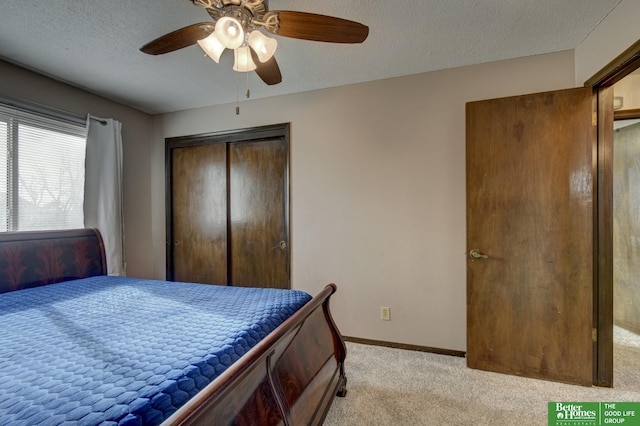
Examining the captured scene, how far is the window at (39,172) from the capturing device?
2.33m

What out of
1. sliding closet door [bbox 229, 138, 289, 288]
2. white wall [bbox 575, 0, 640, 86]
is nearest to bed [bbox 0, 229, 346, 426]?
sliding closet door [bbox 229, 138, 289, 288]

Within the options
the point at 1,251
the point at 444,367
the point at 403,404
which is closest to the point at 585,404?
the point at 444,367

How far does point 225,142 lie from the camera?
129 inches

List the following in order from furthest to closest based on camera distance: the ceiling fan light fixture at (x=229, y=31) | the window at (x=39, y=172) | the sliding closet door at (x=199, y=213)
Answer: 1. the sliding closet door at (x=199, y=213)
2. the window at (x=39, y=172)
3. the ceiling fan light fixture at (x=229, y=31)

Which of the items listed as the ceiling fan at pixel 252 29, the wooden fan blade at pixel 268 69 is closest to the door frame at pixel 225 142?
the wooden fan blade at pixel 268 69

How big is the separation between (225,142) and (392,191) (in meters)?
1.96

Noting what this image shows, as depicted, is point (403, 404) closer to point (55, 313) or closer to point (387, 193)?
point (387, 193)

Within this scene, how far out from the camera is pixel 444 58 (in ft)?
7.58

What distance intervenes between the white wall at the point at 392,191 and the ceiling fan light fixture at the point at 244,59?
4.20ft

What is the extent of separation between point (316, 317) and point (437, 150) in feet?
5.75

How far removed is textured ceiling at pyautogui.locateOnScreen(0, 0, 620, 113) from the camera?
1726 mm

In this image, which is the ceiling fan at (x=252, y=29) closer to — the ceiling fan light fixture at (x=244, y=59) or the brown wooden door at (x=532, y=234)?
the ceiling fan light fixture at (x=244, y=59)

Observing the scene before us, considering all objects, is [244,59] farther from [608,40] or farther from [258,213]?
[608,40]

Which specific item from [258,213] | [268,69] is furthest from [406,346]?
[268,69]
